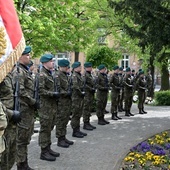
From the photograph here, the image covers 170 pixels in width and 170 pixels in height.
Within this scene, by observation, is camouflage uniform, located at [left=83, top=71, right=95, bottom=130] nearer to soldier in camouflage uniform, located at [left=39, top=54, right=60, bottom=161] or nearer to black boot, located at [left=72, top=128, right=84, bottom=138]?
black boot, located at [left=72, top=128, right=84, bottom=138]

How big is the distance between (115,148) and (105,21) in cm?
1549

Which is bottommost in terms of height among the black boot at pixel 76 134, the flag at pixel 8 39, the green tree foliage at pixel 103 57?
the black boot at pixel 76 134

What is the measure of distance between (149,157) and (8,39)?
452cm

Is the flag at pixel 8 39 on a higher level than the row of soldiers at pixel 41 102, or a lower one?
higher

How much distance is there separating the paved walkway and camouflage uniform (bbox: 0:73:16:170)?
170cm

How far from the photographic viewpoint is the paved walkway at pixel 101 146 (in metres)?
6.73

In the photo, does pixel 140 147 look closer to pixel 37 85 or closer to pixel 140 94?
pixel 37 85

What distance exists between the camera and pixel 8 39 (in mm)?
3285

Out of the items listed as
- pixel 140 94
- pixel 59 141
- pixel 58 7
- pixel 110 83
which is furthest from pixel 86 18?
pixel 59 141

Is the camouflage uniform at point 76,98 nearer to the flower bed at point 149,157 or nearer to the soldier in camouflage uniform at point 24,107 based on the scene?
the flower bed at point 149,157

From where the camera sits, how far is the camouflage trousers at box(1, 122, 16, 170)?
15.3 feet

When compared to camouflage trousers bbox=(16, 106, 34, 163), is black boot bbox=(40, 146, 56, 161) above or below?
below

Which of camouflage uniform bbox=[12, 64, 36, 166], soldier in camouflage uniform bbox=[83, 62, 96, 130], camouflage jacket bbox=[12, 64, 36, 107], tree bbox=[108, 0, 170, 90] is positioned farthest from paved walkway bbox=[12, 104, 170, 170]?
tree bbox=[108, 0, 170, 90]

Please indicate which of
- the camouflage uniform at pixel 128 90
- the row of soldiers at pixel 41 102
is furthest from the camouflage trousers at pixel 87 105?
the camouflage uniform at pixel 128 90
